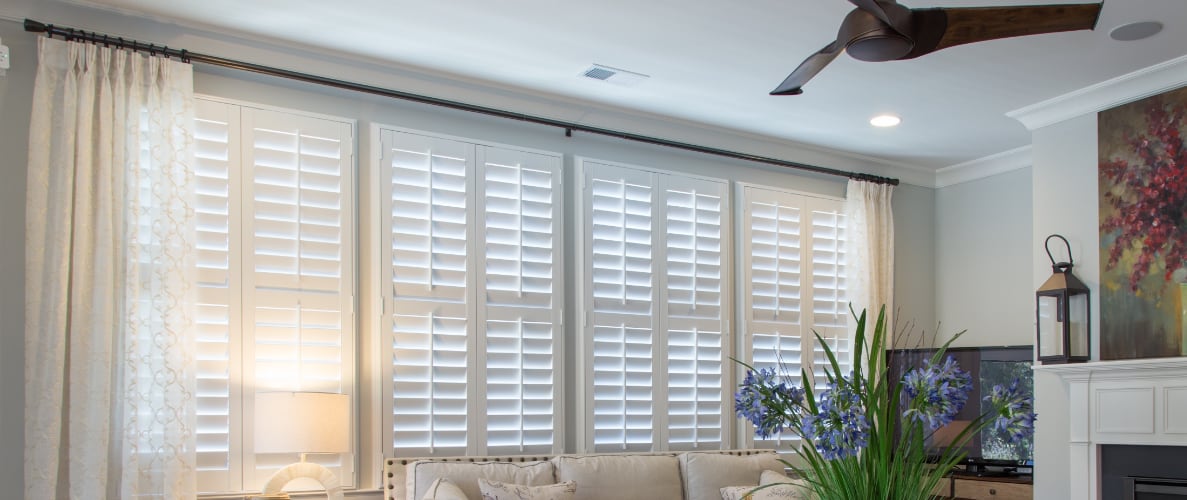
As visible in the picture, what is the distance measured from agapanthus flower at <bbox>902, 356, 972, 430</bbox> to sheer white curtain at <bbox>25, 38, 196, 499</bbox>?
123 inches

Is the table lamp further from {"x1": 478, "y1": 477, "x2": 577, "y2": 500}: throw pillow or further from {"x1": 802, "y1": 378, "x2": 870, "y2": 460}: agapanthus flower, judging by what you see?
{"x1": 802, "y1": 378, "x2": 870, "y2": 460}: agapanthus flower

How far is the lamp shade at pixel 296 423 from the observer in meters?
3.94

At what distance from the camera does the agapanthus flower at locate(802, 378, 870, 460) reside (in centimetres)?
173

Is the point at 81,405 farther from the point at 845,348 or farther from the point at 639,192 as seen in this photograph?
the point at 845,348

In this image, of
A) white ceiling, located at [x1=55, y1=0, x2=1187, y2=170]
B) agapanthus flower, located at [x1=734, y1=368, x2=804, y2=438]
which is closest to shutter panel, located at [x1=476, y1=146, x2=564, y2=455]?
white ceiling, located at [x1=55, y1=0, x2=1187, y2=170]

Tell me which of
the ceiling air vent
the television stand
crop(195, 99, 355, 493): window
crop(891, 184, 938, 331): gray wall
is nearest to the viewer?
crop(195, 99, 355, 493): window

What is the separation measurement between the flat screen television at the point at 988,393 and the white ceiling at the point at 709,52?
136cm

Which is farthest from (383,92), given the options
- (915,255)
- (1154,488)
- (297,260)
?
(1154,488)

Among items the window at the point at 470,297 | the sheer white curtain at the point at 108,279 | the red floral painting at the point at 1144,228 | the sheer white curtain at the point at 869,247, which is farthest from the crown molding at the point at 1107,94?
the sheer white curtain at the point at 108,279

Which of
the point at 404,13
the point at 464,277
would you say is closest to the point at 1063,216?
the point at 464,277

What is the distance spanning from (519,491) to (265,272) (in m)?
1.49

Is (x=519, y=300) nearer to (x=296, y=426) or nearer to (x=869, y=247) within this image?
(x=296, y=426)

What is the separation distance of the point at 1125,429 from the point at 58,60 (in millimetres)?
5034

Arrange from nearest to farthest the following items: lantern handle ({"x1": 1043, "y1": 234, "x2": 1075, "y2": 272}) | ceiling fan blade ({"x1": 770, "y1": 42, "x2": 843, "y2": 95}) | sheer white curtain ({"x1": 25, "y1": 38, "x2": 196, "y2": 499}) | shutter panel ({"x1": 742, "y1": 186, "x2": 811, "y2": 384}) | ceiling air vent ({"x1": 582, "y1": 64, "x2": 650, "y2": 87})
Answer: ceiling fan blade ({"x1": 770, "y1": 42, "x2": 843, "y2": 95}), sheer white curtain ({"x1": 25, "y1": 38, "x2": 196, "y2": 499}), ceiling air vent ({"x1": 582, "y1": 64, "x2": 650, "y2": 87}), lantern handle ({"x1": 1043, "y1": 234, "x2": 1075, "y2": 272}), shutter panel ({"x1": 742, "y1": 186, "x2": 811, "y2": 384})
